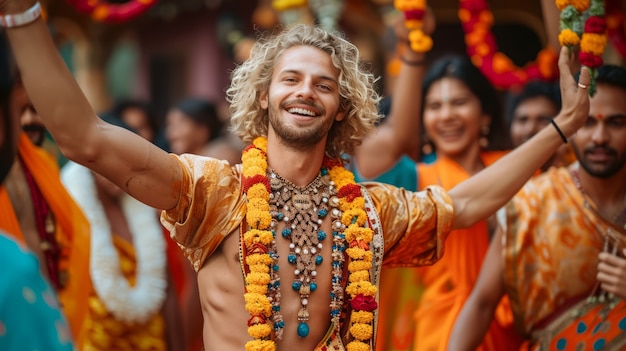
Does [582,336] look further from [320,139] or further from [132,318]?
[132,318]

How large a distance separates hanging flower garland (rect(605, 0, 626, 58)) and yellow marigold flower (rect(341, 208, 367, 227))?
3644 mm

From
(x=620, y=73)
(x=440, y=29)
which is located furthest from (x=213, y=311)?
(x=440, y=29)

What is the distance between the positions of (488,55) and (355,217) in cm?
366

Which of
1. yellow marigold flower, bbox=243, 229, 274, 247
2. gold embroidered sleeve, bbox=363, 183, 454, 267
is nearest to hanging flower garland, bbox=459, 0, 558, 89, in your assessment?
gold embroidered sleeve, bbox=363, 183, 454, 267

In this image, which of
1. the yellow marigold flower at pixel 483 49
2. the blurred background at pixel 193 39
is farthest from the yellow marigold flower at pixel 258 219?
the blurred background at pixel 193 39

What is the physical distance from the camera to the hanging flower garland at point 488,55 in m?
6.05

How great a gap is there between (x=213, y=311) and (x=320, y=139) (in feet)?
2.34

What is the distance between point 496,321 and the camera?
4637 mm

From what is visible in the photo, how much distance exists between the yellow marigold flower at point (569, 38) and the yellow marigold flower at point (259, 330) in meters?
1.61

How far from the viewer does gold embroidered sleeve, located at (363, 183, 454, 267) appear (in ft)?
11.0

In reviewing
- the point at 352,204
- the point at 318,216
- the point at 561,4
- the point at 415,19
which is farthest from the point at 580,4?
the point at 318,216

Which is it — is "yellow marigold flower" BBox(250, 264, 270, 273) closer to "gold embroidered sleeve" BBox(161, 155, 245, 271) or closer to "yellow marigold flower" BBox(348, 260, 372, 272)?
"gold embroidered sleeve" BBox(161, 155, 245, 271)

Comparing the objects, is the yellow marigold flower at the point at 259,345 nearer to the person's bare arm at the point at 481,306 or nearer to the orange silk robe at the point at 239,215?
the orange silk robe at the point at 239,215

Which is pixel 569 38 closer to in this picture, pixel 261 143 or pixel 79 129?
pixel 261 143
